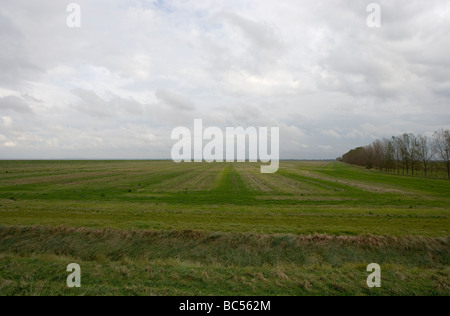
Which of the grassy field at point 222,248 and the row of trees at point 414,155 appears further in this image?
the row of trees at point 414,155

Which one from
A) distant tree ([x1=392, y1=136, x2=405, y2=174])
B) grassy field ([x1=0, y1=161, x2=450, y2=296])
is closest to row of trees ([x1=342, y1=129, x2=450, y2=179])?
distant tree ([x1=392, y1=136, x2=405, y2=174])

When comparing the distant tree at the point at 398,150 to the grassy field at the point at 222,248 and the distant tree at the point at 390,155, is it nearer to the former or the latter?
the distant tree at the point at 390,155

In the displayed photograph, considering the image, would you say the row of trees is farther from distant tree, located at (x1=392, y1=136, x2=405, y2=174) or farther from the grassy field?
the grassy field

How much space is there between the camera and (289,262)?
35.6 ft

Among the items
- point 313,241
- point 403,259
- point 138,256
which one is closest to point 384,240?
point 403,259

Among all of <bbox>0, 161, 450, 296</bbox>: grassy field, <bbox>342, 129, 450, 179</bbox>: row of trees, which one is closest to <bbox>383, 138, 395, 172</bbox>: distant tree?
<bbox>342, 129, 450, 179</bbox>: row of trees

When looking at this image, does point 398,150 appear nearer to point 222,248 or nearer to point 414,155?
point 414,155

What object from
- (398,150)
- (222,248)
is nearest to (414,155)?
(398,150)

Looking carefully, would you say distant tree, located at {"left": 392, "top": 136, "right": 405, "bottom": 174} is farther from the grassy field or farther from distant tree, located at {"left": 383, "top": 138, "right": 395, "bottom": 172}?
the grassy field

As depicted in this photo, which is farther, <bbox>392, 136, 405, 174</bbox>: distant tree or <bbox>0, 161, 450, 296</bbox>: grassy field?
<bbox>392, 136, 405, 174</bbox>: distant tree

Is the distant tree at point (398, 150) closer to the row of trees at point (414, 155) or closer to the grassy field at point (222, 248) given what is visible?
the row of trees at point (414, 155)

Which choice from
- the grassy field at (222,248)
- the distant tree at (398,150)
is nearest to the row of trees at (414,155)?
the distant tree at (398,150)

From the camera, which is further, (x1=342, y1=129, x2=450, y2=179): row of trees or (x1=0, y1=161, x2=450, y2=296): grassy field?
(x1=342, y1=129, x2=450, y2=179): row of trees

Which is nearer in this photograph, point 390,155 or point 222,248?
point 222,248
